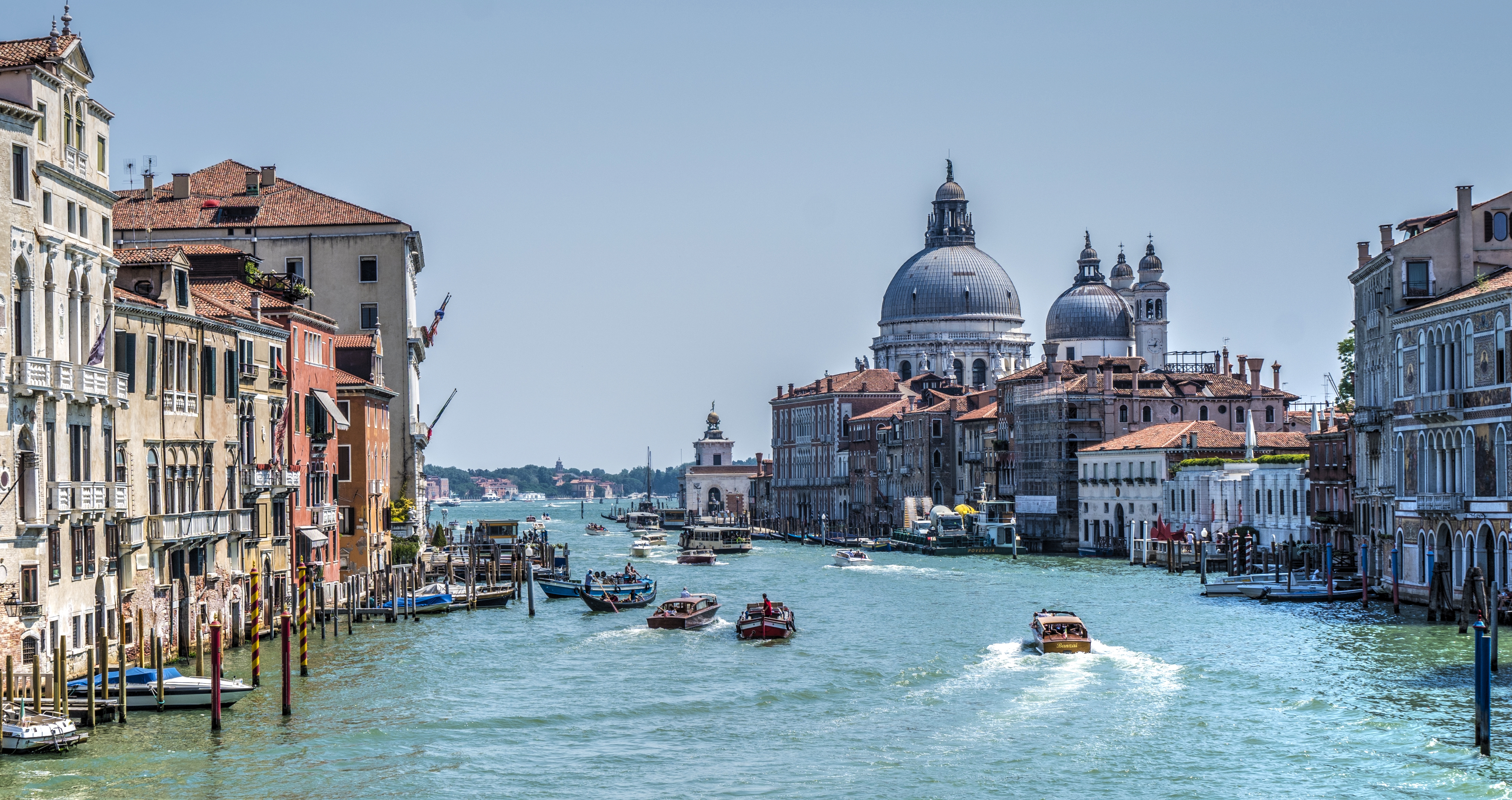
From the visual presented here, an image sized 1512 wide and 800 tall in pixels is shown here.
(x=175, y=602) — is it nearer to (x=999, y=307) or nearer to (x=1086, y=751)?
(x=1086, y=751)

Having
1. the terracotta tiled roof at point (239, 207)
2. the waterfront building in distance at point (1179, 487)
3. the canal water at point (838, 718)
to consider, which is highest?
the terracotta tiled roof at point (239, 207)

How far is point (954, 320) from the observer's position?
126 m

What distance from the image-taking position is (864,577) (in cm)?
6469

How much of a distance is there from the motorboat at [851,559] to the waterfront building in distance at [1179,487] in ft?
30.7

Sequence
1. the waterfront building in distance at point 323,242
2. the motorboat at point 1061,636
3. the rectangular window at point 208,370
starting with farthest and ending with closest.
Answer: the waterfront building in distance at point 323,242 → the motorboat at point 1061,636 → the rectangular window at point 208,370

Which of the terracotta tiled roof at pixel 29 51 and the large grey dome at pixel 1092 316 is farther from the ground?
the large grey dome at pixel 1092 316

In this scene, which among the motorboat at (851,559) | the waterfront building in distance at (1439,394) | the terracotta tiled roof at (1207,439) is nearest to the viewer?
the waterfront building in distance at (1439,394)

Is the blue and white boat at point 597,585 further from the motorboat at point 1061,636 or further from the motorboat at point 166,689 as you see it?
the motorboat at point 166,689

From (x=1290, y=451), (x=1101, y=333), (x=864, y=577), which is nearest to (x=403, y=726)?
(x=864, y=577)

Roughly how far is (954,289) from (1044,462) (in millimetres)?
42590

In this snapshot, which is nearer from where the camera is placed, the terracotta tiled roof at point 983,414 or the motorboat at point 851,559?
the motorboat at point 851,559

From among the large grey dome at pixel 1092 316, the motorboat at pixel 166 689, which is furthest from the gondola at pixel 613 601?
the large grey dome at pixel 1092 316

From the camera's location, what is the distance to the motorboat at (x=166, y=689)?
2595 centimetres

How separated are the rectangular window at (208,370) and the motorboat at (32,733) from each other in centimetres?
1053
